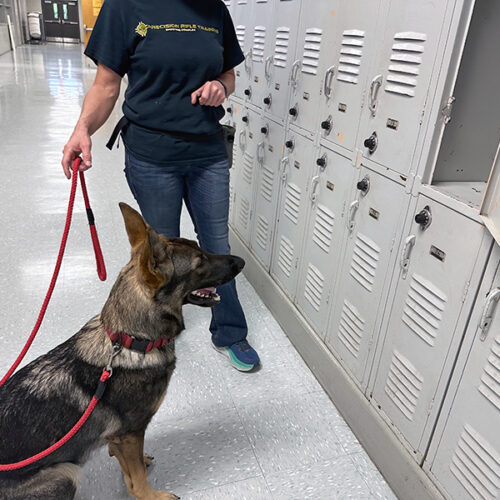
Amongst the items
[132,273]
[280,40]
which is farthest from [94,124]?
[280,40]

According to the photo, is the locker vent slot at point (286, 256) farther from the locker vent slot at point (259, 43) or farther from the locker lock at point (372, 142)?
the locker vent slot at point (259, 43)

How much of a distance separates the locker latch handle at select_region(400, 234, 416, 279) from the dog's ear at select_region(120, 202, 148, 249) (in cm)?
90

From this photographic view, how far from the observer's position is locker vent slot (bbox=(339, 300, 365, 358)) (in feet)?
6.18

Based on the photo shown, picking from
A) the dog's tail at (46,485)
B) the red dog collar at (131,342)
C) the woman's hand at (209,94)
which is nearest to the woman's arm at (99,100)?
the woman's hand at (209,94)

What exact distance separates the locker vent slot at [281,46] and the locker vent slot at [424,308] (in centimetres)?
144

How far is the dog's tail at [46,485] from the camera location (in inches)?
47.3

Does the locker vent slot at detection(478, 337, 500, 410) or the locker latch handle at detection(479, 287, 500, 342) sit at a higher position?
the locker latch handle at detection(479, 287, 500, 342)

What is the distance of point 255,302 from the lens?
2.83 m

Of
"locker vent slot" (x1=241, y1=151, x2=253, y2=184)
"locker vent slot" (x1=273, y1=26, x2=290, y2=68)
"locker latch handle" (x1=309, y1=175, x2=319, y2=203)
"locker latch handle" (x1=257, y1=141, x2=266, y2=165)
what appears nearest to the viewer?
"locker latch handle" (x1=309, y1=175, x2=319, y2=203)

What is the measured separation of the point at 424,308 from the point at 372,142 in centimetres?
65

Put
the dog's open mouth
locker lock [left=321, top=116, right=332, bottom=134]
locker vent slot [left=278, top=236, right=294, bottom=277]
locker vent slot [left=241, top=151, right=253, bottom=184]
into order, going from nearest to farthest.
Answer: the dog's open mouth, locker lock [left=321, top=116, right=332, bottom=134], locker vent slot [left=278, top=236, right=294, bottom=277], locker vent slot [left=241, top=151, right=253, bottom=184]

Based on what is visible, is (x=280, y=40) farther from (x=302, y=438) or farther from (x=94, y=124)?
(x=302, y=438)

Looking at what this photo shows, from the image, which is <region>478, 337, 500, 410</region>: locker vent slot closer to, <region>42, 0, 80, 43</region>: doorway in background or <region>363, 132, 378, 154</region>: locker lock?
<region>363, 132, 378, 154</region>: locker lock

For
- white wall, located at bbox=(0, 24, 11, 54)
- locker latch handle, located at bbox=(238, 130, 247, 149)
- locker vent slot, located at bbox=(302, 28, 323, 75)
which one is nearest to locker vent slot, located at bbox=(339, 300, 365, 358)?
locker vent slot, located at bbox=(302, 28, 323, 75)
